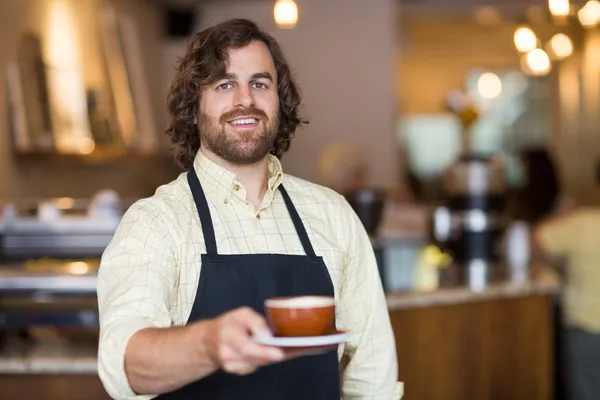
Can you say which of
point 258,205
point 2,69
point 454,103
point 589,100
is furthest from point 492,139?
point 258,205

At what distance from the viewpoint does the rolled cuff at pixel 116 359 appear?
153cm

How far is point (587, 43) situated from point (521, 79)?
4.50 ft

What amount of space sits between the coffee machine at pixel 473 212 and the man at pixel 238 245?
93.7 inches

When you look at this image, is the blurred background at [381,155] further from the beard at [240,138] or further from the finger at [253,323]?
the finger at [253,323]

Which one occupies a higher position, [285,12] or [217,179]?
[285,12]

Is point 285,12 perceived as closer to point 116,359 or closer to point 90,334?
point 90,334

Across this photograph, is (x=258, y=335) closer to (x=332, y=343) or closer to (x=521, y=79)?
(x=332, y=343)

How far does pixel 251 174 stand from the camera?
196cm

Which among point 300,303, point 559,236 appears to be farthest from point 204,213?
point 559,236

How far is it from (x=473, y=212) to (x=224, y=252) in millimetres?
2715

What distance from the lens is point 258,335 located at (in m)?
1.32

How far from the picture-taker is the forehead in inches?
74.6

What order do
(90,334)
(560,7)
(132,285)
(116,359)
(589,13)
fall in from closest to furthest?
(116,359)
(132,285)
(90,334)
(560,7)
(589,13)

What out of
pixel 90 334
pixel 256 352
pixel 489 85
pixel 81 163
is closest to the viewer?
pixel 256 352
